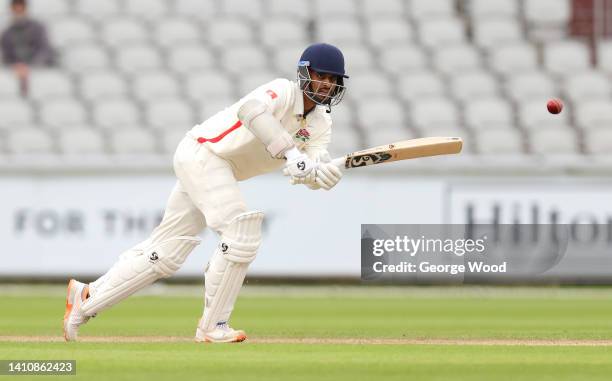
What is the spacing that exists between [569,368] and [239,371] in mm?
1386

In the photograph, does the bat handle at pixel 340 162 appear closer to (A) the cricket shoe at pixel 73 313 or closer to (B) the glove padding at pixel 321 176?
(B) the glove padding at pixel 321 176

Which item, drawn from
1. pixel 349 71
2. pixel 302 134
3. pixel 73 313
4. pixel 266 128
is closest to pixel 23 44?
pixel 349 71

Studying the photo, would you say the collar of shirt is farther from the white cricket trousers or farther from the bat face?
the white cricket trousers

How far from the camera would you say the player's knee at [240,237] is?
22.6ft

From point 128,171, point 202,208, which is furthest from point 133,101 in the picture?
point 202,208

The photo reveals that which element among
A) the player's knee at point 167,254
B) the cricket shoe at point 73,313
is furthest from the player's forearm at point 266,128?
the cricket shoe at point 73,313

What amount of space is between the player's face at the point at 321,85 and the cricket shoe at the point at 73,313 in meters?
1.54

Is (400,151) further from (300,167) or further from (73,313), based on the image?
(73,313)

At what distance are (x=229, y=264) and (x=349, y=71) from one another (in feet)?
24.1

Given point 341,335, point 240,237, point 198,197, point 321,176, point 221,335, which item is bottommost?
point 341,335

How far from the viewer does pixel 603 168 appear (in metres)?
12.3

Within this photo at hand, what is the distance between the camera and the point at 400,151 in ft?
23.7

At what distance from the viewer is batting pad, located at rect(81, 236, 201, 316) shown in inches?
281

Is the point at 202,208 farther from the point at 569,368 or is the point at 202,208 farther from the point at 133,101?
the point at 133,101
